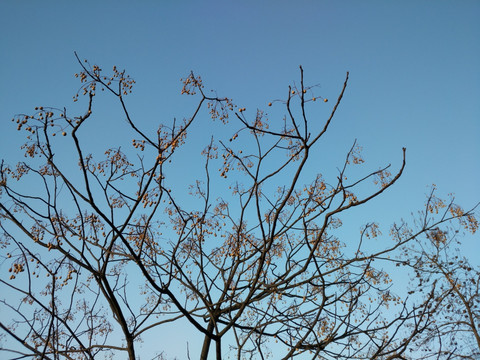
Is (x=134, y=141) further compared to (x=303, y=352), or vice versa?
(x=134, y=141)

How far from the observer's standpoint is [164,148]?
5.41 meters

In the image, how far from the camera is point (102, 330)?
6.84 meters

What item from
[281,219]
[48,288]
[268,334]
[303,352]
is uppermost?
[281,219]

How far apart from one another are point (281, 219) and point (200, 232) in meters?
1.41

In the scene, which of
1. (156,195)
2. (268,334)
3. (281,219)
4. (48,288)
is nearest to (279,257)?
(281,219)

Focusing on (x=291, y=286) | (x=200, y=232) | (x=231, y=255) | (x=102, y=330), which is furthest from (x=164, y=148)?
(x=102, y=330)

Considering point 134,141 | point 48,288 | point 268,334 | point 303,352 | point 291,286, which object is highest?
point 134,141

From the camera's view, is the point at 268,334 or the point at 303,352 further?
the point at 268,334

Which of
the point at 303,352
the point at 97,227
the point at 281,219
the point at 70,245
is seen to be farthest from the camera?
the point at 281,219

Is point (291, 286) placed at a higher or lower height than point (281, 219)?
lower

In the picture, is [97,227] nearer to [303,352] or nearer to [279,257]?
[279,257]

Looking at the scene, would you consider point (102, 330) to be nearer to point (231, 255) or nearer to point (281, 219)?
point (231, 255)

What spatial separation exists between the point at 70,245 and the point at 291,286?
332 centimetres

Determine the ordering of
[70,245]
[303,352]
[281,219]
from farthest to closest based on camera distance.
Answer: [281,219]
[70,245]
[303,352]
